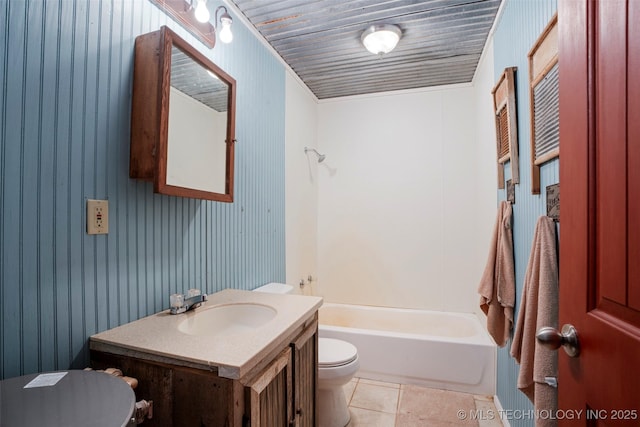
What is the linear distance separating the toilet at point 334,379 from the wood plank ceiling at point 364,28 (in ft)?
6.88

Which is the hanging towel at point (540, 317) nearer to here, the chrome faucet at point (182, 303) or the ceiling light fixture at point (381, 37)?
the chrome faucet at point (182, 303)

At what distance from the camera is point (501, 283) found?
163cm

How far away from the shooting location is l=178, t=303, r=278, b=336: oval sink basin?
1317 mm

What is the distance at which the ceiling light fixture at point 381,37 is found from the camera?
6.51 feet

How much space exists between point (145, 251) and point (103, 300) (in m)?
0.23

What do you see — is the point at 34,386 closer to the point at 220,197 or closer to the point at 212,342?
the point at 212,342

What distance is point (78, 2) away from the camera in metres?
1.01

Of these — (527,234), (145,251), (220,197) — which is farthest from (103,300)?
(527,234)

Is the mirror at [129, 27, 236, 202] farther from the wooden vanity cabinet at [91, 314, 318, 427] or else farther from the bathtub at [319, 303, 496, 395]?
the bathtub at [319, 303, 496, 395]

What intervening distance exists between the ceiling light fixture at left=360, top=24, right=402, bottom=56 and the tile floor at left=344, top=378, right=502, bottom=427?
241 centimetres

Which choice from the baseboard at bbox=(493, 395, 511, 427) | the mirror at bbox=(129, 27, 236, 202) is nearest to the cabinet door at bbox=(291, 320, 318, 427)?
the mirror at bbox=(129, 27, 236, 202)

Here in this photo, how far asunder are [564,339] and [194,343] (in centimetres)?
100

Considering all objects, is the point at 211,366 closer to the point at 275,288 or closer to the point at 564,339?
the point at 564,339

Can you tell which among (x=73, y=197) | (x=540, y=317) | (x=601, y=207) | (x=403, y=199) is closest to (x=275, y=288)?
(x=73, y=197)
